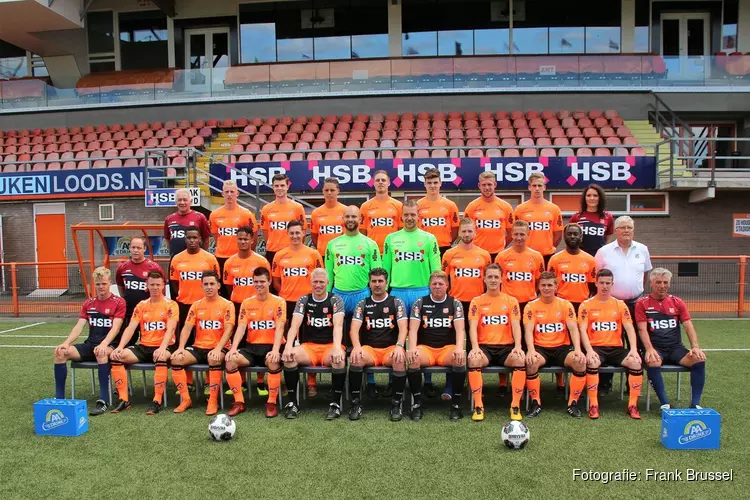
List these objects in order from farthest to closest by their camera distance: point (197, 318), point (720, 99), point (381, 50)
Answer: point (381, 50)
point (720, 99)
point (197, 318)

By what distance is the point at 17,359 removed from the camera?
8.51 m

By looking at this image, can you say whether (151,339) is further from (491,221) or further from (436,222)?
Answer: (491,221)

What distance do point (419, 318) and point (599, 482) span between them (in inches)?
89.5

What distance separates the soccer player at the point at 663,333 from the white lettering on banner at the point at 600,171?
8.00m

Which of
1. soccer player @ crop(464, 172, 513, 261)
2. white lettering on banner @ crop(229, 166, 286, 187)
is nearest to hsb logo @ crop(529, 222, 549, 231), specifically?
soccer player @ crop(464, 172, 513, 261)

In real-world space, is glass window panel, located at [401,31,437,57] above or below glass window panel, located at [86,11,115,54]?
below

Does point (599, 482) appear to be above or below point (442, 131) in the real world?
below

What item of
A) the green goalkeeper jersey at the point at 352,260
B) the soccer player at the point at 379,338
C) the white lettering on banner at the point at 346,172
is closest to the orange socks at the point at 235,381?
the soccer player at the point at 379,338

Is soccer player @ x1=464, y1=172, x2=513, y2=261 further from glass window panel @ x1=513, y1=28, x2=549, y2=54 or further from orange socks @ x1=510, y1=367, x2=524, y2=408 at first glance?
glass window panel @ x1=513, y1=28, x2=549, y2=54

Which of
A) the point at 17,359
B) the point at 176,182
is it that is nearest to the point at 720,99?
the point at 176,182

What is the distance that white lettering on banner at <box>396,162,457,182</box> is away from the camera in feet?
44.8

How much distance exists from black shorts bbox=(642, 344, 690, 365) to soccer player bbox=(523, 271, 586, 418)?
0.86 m

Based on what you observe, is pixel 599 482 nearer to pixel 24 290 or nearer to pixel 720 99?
pixel 24 290

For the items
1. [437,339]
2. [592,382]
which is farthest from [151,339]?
[592,382]
